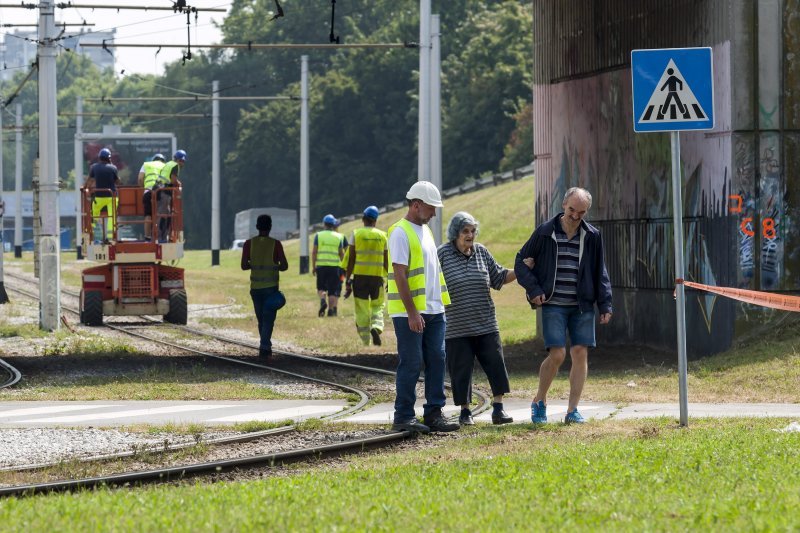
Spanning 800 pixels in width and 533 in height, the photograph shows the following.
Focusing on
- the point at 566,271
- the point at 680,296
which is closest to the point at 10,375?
the point at 566,271

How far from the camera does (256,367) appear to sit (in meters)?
20.5

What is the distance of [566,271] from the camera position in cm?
1299

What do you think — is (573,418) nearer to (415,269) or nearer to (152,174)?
(415,269)

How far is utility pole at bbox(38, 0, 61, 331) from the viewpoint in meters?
27.4

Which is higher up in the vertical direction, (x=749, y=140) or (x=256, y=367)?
(x=749, y=140)

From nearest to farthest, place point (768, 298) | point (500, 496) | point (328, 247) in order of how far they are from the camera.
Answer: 1. point (500, 496)
2. point (768, 298)
3. point (328, 247)

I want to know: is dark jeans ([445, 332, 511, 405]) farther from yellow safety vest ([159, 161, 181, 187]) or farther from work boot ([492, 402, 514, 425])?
yellow safety vest ([159, 161, 181, 187])

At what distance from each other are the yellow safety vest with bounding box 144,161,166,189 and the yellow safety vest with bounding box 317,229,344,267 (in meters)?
3.04

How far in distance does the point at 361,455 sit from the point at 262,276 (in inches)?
366

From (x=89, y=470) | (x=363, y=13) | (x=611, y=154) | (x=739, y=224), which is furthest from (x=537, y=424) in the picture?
→ (x=363, y=13)

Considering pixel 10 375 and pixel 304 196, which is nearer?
pixel 10 375

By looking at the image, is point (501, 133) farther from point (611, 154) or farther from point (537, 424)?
point (537, 424)

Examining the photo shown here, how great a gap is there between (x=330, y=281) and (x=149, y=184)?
12.5 ft

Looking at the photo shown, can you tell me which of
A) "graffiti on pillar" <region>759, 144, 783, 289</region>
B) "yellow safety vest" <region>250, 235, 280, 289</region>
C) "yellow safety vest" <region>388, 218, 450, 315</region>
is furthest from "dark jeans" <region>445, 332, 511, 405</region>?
"yellow safety vest" <region>250, 235, 280, 289</region>
